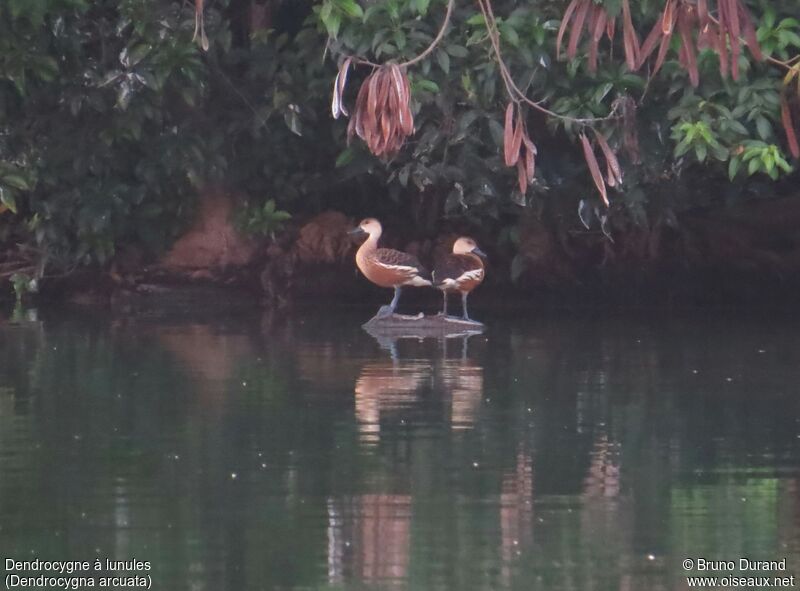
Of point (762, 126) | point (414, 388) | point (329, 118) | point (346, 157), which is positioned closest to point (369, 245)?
point (346, 157)

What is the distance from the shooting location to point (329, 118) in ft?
55.5

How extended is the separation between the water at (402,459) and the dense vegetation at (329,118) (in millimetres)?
1792

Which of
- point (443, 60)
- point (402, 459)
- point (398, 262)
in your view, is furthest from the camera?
point (398, 262)

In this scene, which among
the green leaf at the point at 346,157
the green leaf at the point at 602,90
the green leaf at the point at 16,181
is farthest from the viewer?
the green leaf at the point at 16,181

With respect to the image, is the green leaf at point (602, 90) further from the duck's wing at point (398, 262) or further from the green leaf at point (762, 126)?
the duck's wing at point (398, 262)

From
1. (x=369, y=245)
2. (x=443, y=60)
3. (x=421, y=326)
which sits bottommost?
(x=421, y=326)

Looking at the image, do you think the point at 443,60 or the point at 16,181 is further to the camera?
the point at 16,181

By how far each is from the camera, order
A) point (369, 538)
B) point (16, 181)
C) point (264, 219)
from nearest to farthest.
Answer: point (369, 538), point (16, 181), point (264, 219)

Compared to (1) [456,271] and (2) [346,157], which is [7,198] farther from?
(1) [456,271]

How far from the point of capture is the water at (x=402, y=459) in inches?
269

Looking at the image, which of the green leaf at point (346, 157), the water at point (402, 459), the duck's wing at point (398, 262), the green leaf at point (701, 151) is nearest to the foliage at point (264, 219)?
the duck's wing at point (398, 262)

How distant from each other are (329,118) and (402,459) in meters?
8.65

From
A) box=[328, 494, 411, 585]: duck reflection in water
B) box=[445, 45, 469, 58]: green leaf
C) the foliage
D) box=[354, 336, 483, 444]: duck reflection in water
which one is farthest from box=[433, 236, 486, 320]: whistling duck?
box=[328, 494, 411, 585]: duck reflection in water

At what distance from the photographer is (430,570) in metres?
6.59
